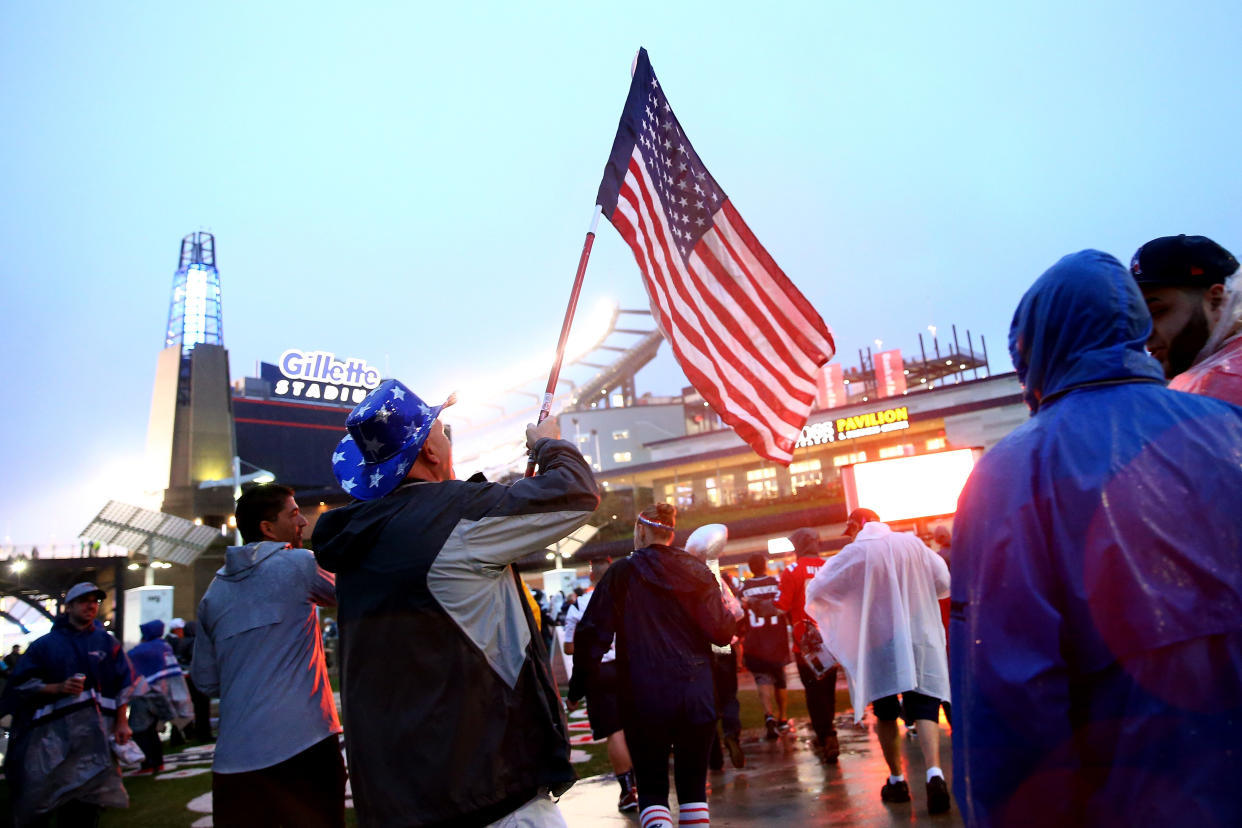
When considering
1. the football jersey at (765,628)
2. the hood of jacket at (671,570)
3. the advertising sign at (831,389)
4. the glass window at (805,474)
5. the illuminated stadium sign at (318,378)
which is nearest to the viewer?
the hood of jacket at (671,570)

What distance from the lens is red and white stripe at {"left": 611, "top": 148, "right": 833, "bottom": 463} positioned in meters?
5.42

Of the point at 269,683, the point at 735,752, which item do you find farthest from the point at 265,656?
the point at 735,752

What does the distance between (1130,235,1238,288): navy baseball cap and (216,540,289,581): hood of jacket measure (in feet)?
11.7

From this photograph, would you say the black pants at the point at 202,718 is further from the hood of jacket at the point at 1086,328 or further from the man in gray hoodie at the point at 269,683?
the hood of jacket at the point at 1086,328

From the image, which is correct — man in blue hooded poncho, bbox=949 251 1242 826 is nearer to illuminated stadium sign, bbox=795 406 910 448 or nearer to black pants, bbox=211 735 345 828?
black pants, bbox=211 735 345 828

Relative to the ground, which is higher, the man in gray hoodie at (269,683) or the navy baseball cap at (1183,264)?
the navy baseball cap at (1183,264)

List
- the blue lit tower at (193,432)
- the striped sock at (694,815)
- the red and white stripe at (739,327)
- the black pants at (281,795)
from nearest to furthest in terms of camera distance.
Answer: the black pants at (281,795)
the striped sock at (694,815)
the red and white stripe at (739,327)
the blue lit tower at (193,432)

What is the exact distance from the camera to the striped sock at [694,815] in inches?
177

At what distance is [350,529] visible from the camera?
2.54 meters

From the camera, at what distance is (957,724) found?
66.3 inches

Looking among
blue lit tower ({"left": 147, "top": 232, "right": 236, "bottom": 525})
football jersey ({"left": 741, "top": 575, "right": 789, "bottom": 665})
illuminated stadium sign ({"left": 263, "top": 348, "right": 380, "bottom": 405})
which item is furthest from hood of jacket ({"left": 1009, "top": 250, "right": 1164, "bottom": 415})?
illuminated stadium sign ({"left": 263, "top": 348, "right": 380, "bottom": 405})

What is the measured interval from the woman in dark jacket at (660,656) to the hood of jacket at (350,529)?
2.61m

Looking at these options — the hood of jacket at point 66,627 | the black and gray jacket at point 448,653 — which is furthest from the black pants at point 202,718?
the black and gray jacket at point 448,653

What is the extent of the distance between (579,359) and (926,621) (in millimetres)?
68700
